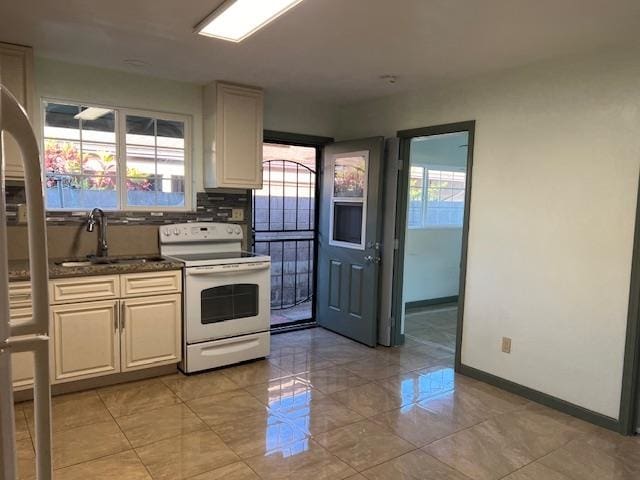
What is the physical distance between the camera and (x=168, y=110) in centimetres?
389

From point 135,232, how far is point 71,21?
1.65 metres

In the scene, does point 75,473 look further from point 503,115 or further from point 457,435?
point 503,115

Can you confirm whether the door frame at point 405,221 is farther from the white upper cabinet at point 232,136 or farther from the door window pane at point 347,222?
the white upper cabinet at point 232,136

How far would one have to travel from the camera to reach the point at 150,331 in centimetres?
342

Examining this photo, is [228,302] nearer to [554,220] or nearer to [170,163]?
[170,163]

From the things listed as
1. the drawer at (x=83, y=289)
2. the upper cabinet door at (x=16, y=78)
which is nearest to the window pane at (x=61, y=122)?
the upper cabinet door at (x=16, y=78)

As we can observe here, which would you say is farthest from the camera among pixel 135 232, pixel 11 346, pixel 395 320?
pixel 395 320

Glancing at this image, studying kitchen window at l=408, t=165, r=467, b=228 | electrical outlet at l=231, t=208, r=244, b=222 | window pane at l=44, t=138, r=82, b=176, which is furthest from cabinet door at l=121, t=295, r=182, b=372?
kitchen window at l=408, t=165, r=467, b=228

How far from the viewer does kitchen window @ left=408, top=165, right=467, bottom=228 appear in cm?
567

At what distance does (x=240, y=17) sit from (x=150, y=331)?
87.4 inches

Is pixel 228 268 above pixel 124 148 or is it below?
below

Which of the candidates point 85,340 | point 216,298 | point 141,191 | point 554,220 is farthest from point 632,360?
point 141,191

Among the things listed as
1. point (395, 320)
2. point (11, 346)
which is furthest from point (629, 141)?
point (11, 346)

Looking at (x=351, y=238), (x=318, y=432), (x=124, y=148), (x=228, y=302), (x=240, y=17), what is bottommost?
(x=318, y=432)
